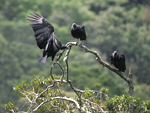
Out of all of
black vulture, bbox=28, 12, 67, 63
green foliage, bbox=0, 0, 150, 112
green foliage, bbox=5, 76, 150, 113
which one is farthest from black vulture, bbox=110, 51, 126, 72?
green foliage, bbox=0, 0, 150, 112

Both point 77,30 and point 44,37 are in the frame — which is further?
point 77,30

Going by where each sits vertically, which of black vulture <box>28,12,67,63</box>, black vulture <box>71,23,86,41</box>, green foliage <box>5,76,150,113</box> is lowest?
green foliage <box>5,76,150,113</box>

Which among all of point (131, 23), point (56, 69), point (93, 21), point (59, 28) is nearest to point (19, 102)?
point (56, 69)

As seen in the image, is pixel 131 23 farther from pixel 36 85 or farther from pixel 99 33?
pixel 36 85

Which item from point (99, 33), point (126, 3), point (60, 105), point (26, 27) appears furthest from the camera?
point (126, 3)

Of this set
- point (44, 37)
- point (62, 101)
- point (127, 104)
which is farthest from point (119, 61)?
point (44, 37)

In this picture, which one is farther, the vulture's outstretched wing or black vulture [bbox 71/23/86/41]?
black vulture [bbox 71/23/86/41]

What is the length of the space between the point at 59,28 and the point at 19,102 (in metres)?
14.7

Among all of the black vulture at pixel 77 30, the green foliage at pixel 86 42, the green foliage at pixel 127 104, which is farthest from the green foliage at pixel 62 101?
the green foliage at pixel 86 42

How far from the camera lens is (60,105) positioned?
457cm

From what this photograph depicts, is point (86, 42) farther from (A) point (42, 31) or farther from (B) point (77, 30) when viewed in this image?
(A) point (42, 31)

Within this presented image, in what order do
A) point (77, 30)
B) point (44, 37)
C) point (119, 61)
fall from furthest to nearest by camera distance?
point (77, 30) < point (119, 61) < point (44, 37)

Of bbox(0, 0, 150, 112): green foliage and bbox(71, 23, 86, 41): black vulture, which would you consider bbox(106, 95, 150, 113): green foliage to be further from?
bbox(0, 0, 150, 112): green foliage

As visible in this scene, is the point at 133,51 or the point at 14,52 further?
the point at 133,51
